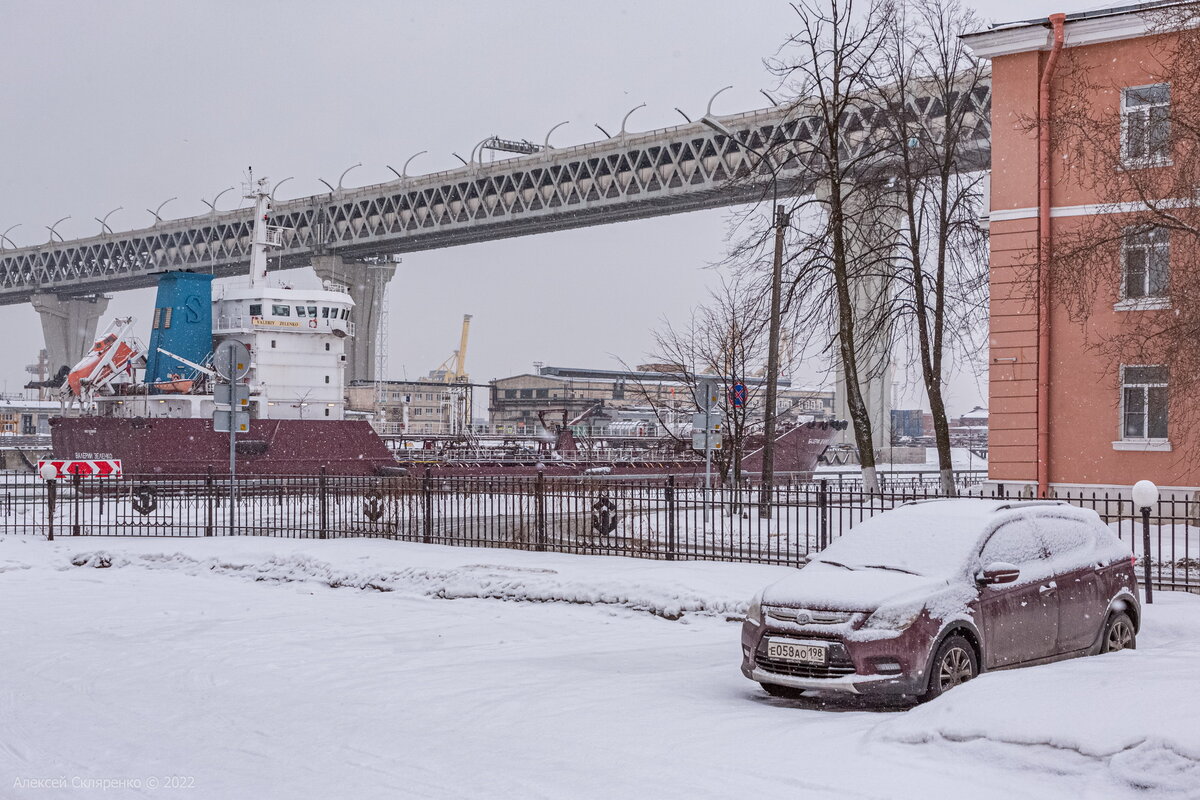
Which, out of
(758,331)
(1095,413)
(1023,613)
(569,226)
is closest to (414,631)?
(1023,613)

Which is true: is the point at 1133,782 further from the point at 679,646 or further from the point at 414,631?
the point at 414,631

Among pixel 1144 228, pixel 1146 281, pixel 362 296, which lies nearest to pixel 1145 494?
pixel 1144 228

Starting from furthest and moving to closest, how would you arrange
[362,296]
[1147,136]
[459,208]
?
[362,296] → [459,208] → [1147,136]

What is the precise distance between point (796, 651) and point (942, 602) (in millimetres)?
1181

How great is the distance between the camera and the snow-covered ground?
6645 millimetres

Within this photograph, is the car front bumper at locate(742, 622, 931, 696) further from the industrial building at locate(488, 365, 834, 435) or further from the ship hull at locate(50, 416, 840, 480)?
the industrial building at locate(488, 365, 834, 435)

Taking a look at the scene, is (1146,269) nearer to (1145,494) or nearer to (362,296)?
(1145,494)

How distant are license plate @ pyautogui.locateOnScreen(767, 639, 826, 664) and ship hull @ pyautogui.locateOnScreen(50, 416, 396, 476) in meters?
29.9

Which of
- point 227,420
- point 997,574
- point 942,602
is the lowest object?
point 942,602

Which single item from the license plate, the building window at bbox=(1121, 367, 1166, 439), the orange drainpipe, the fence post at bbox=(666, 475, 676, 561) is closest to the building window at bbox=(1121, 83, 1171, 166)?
the orange drainpipe

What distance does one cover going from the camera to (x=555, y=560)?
1731cm

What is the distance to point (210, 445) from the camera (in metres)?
40.5

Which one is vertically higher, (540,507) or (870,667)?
(540,507)

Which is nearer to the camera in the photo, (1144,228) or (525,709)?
(525,709)
